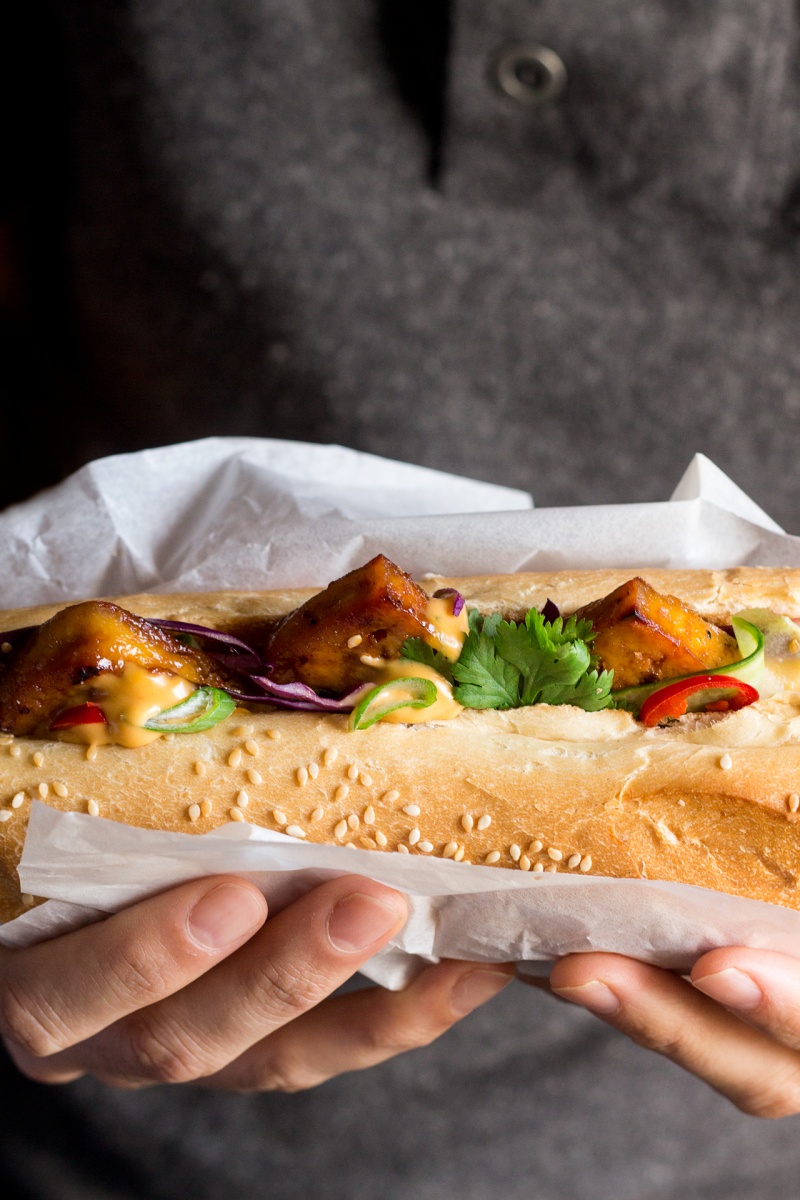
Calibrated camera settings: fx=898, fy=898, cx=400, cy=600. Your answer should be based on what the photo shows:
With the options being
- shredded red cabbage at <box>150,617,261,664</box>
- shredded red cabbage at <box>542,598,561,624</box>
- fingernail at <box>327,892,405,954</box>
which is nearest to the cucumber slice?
shredded red cabbage at <box>542,598,561,624</box>

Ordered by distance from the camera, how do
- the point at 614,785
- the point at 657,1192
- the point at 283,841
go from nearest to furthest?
1. the point at 283,841
2. the point at 614,785
3. the point at 657,1192

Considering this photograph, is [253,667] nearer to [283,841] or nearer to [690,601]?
[283,841]

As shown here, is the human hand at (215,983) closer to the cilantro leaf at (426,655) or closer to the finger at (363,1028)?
the finger at (363,1028)

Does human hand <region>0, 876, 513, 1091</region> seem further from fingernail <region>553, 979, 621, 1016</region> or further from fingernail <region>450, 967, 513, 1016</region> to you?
fingernail <region>553, 979, 621, 1016</region>

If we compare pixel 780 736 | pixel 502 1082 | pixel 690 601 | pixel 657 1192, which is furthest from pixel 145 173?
pixel 657 1192

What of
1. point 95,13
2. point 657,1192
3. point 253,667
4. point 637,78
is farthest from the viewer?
point 657,1192
